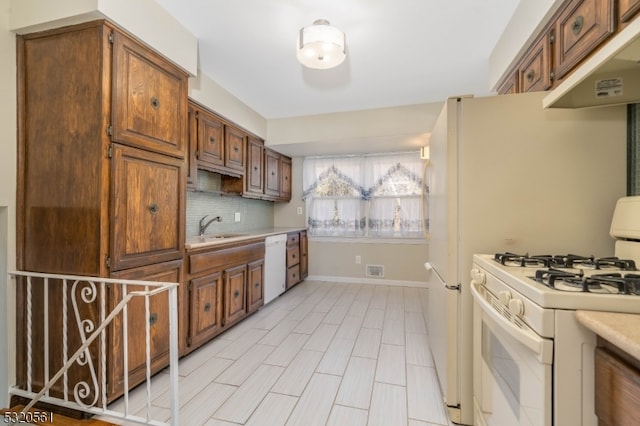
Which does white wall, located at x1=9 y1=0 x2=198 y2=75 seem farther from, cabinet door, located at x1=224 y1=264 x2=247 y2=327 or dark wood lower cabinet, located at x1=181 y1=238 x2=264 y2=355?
cabinet door, located at x1=224 y1=264 x2=247 y2=327

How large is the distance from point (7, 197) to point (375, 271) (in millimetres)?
3990

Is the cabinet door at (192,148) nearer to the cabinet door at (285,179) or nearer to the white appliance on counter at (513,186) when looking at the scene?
the cabinet door at (285,179)

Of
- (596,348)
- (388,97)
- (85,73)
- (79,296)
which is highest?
(388,97)

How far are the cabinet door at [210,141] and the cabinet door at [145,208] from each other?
0.64m

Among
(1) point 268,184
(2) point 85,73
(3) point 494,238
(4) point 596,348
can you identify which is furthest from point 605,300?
(1) point 268,184

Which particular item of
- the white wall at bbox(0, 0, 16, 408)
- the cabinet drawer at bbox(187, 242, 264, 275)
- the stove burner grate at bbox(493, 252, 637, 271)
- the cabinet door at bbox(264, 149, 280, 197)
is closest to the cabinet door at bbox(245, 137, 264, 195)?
the cabinet door at bbox(264, 149, 280, 197)

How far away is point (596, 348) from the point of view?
0.74 m

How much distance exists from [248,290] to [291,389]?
1323 mm

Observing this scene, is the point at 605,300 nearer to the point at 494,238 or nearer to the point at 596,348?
the point at 596,348

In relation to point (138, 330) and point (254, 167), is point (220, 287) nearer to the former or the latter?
point (138, 330)

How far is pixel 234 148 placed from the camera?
3207 millimetres

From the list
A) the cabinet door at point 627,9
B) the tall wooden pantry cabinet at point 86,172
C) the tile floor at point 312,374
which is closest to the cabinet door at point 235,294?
the tile floor at point 312,374

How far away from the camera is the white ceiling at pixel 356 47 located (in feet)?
6.02

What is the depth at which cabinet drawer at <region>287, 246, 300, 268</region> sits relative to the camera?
157 inches
